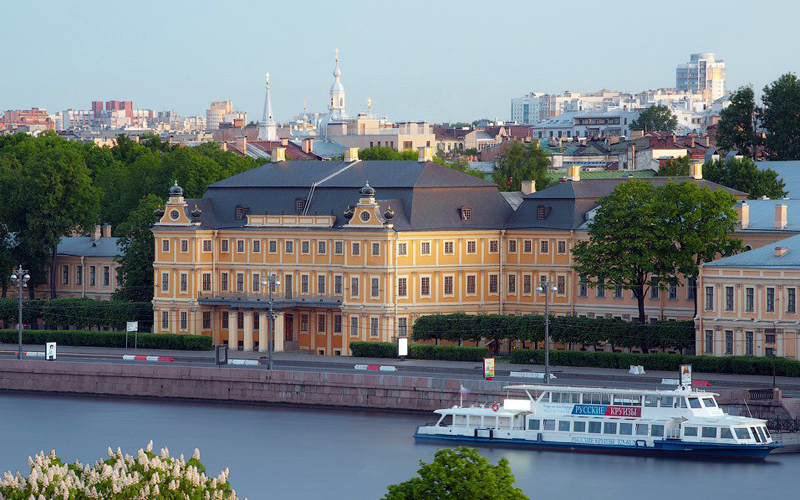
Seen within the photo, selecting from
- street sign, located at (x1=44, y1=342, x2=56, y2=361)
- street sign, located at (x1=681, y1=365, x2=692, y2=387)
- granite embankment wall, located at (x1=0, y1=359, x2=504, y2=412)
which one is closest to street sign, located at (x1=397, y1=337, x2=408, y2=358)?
granite embankment wall, located at (x1=0, y1=359, x2=504, y2=412)

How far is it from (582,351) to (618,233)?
7.44m

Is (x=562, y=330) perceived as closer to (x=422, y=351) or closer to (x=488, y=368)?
(x=422, y=351)

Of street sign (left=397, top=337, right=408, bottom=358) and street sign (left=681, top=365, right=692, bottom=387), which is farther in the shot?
street sign (left=397, top=337, right=408, bottom=358)

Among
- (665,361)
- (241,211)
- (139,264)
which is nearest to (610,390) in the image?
(665,361)

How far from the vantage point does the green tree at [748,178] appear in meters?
136

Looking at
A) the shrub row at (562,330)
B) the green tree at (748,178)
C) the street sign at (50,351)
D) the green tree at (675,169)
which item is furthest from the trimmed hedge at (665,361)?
the green tree at (675,169)

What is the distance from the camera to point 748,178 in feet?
452

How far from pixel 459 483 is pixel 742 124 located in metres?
128

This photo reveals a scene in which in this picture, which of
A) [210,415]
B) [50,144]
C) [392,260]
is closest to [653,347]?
[392,260]

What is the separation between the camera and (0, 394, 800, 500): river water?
79.4 meters

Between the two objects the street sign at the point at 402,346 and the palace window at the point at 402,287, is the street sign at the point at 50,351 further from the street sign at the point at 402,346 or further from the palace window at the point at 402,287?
the palace window at the point at 402,287

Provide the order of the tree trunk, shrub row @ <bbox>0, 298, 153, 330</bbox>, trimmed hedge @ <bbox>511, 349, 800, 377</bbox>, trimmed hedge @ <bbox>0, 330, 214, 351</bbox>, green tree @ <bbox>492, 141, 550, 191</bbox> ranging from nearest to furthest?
trimmed hedge @ <bbox>511, 349, 800, 377</bbox>, trimmed hedge @ <bbox>0, 330, 214, 351</bbox>, shrub row @ <bbox>0, 298, 153, 330</bbox>, the tree trunk, green tree @ <bbox>492, 141, 550, 191</bbox>

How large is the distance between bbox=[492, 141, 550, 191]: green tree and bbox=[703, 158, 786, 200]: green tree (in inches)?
752

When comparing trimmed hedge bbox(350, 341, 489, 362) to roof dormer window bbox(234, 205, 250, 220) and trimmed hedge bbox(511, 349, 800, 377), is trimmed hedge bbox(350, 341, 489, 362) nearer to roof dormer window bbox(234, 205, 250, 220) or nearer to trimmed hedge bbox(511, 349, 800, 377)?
trimmed hedge bbox(511, 349, 800, 377)
